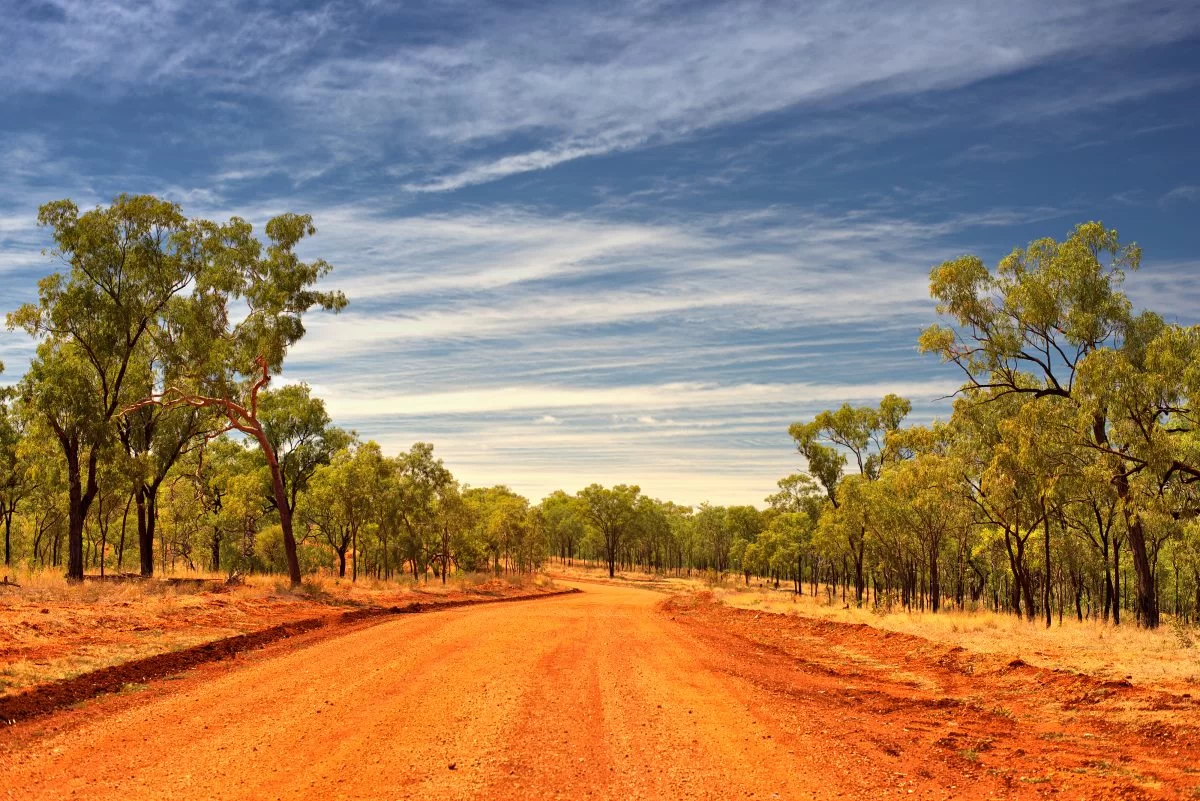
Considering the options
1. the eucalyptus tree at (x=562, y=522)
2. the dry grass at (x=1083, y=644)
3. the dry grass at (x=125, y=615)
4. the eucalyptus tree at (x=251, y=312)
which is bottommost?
the eucalyptus tree at (x=562, y=522)

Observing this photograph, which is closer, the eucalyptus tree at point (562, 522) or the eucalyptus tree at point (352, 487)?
the eucalyptus tree at point (352, 487)

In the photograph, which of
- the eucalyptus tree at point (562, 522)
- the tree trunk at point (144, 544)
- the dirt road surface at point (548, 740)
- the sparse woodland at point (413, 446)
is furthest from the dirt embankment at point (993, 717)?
the eucalyptus tree at point (562, 522)

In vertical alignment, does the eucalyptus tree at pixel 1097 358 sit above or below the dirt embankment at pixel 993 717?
above

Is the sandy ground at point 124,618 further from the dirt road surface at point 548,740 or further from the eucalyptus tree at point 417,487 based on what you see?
the eucalyptus tree at point 417,487

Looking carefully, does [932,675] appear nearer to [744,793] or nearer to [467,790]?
[744,793]

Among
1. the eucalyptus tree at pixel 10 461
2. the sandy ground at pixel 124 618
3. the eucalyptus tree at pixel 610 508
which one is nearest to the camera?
the sandy ground at pixel 124 618

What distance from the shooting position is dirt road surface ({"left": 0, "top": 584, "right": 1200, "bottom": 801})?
7.09m

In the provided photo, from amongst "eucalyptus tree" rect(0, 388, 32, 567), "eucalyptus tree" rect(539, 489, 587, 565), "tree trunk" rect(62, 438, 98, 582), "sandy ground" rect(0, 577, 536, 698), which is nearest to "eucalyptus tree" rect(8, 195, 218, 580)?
"tree trunk" rect(62, 438, 98, 582)

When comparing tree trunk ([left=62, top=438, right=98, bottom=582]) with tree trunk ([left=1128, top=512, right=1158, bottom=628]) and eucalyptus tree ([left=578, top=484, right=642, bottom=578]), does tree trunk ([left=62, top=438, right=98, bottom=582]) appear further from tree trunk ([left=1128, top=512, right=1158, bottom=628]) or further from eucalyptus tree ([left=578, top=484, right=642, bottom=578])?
eucalyptus tree ([left=578, top=484, right=642, bottom=578])

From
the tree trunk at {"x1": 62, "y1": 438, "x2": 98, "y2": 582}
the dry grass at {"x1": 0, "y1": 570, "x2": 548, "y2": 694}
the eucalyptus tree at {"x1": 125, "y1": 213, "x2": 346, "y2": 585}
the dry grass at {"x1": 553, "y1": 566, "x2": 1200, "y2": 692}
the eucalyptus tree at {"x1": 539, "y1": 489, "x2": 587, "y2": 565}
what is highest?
the eucalyptus tree at {"x1": 125, "y1": 213, "x2": 346, "y2": 585}

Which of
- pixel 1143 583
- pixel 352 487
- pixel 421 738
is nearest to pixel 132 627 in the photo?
pixel 421 738

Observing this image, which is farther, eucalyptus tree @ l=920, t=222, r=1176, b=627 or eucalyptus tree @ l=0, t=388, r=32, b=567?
eucalyptus tree @ l=0, t=388, r=32, b=567

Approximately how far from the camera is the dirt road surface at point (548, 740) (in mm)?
7094

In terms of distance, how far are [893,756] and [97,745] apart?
928 cm
